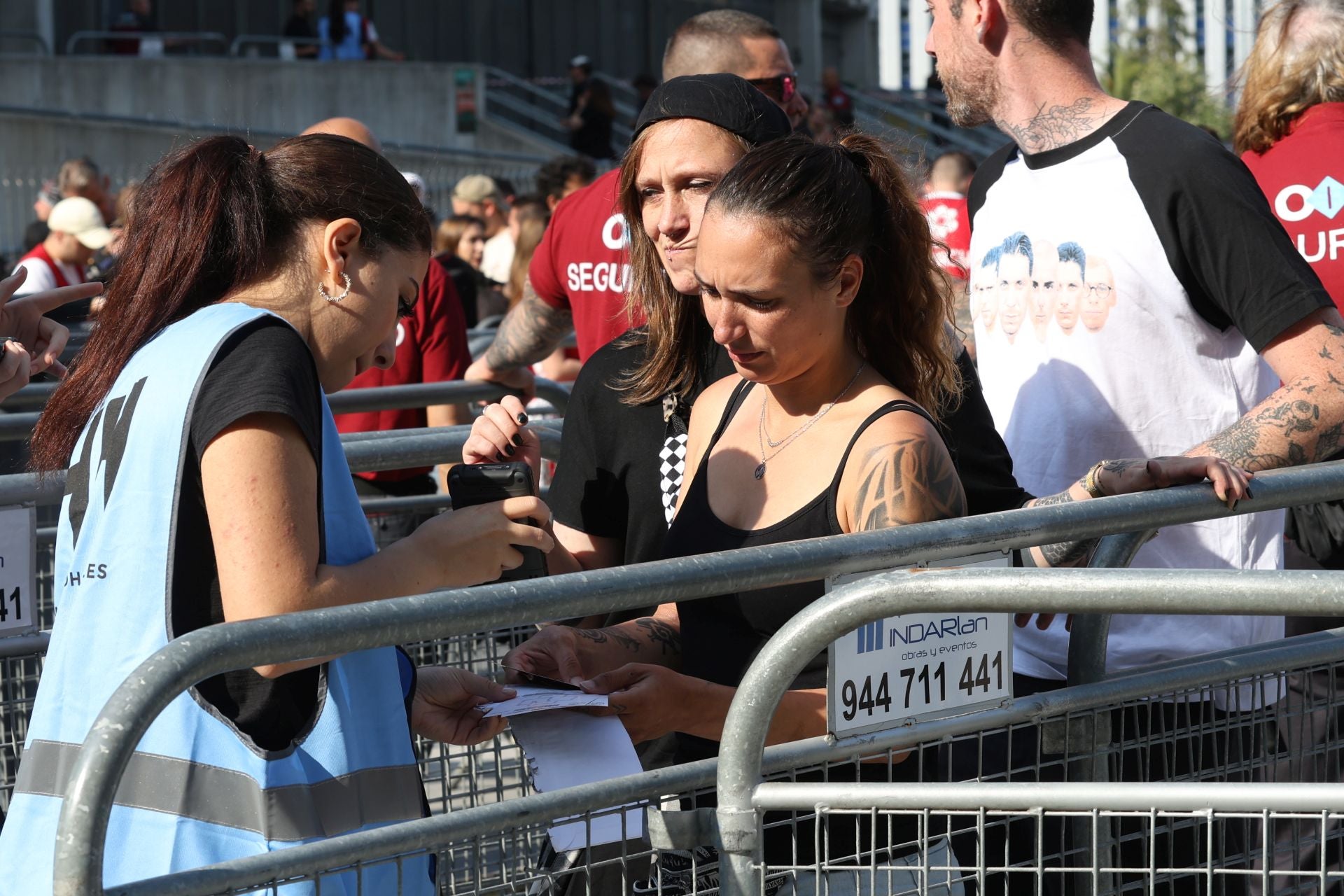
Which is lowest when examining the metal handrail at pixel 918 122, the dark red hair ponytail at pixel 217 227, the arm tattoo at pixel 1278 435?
the arm tattoo at pixel 1278 435

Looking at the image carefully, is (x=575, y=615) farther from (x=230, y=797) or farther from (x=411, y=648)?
(x=411, y=648)

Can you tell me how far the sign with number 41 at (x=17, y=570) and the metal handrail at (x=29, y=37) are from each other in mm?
21191

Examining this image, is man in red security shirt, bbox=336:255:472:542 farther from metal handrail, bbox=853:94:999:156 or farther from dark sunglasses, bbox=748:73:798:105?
metal handrail, bbox=853:94:999:156

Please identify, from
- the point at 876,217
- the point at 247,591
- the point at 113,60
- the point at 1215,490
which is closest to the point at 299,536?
the point at 247,591

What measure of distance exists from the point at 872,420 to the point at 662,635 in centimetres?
59

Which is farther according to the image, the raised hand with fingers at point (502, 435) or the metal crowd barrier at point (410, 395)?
the metal crowd barrier at point (410, 395)

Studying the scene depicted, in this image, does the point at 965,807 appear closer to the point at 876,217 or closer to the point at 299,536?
the point at 299,536

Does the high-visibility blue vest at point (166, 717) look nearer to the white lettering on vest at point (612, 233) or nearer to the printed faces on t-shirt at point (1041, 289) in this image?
the printed faces on t-shirt at point (1041, 289)

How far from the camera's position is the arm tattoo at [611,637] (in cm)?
265

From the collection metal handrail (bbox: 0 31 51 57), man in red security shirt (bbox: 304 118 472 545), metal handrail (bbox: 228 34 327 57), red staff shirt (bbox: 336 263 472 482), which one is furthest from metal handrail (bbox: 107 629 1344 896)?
metal handrail (bbox: 0 31 51 57)

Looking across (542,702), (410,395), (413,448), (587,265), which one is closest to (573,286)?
(587,265)

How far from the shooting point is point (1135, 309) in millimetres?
3008

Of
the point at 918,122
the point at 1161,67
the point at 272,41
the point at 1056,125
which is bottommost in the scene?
the point at 1056,125

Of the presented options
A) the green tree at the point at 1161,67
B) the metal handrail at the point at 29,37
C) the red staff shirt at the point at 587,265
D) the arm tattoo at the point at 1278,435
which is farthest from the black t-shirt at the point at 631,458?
the green tree at the point at 1161,67
